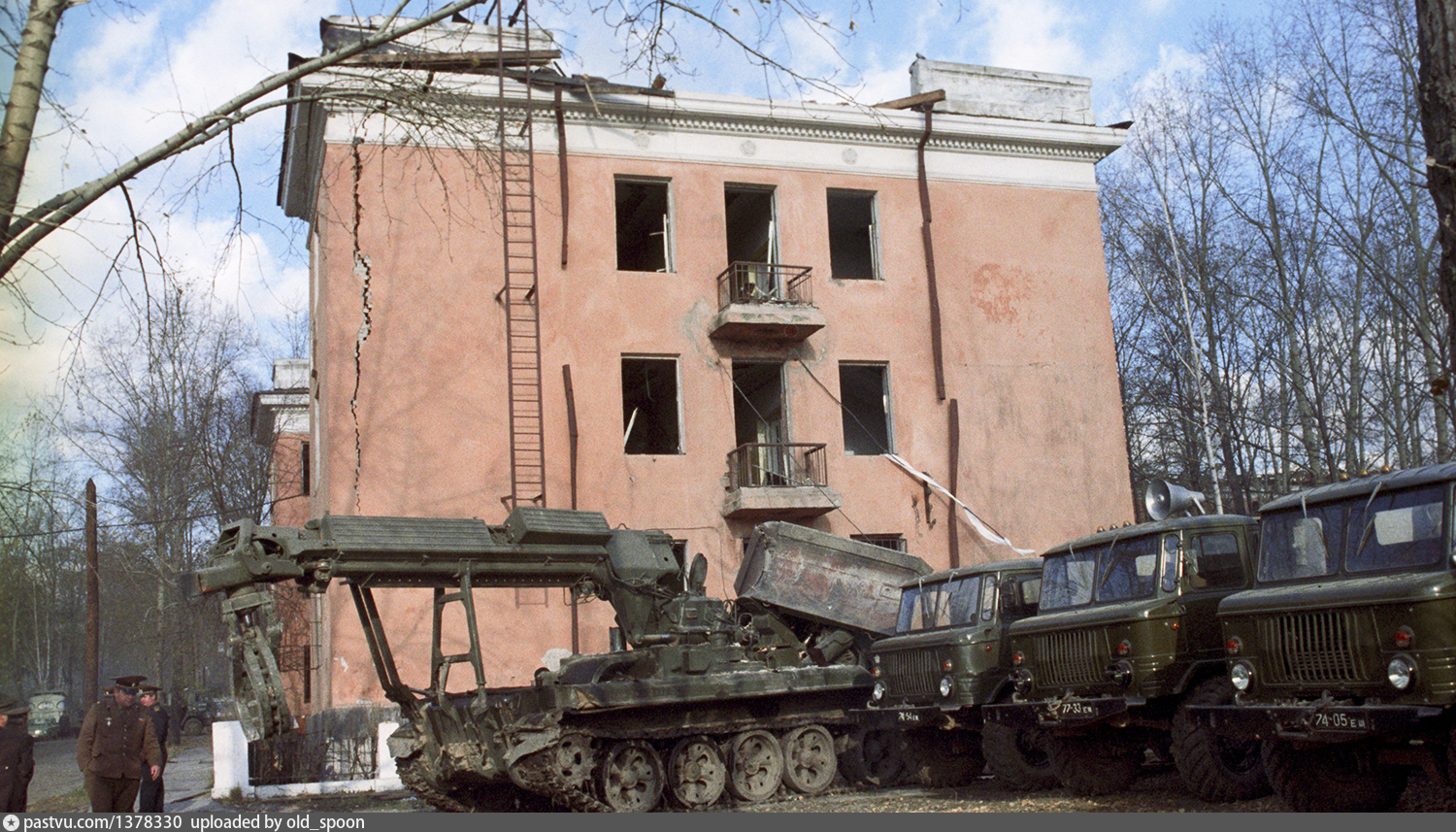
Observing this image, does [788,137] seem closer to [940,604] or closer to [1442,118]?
[940,604]

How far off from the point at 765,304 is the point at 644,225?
21.3 feet

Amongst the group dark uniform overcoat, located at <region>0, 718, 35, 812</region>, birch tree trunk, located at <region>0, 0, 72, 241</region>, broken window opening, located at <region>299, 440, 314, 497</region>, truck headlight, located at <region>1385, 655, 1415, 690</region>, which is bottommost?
dark uniform overcoat, located at <region>0, 718, 35, 812</region>

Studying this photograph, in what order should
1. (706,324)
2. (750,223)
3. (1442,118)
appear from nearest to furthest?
(1442,118)
(706,324)
(750,223)

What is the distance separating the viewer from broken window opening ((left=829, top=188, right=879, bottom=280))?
2552 centimetres

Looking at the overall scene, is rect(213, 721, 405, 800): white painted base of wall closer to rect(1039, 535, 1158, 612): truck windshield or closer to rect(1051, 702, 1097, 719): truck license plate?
rect(1039, 535, 1158, 612): truck windshield

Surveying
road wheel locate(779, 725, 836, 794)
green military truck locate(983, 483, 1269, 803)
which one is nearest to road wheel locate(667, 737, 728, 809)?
road wheel locate(779, 725, 836, 794)

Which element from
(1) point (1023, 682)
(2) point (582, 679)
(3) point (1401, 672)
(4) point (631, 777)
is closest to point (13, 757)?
(2) point (582, 679)

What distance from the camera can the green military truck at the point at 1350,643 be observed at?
27.5ft

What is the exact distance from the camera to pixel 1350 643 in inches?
349

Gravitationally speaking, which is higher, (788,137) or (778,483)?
(788,137)

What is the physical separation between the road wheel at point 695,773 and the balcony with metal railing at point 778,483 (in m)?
7.49

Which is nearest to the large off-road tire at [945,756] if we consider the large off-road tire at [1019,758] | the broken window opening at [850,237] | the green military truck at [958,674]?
the green military truck at [958,674]

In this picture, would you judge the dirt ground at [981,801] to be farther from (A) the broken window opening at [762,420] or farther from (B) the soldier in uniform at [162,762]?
(A) the broken window opening at [762,420]

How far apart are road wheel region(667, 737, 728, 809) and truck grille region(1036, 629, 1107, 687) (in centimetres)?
396
